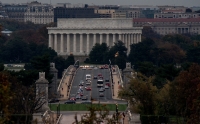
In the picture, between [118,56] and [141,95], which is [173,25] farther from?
[141,95]

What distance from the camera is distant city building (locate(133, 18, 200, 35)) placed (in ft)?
575

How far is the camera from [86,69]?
3536 inches

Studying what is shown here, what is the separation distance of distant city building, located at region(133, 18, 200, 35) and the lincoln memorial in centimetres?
4715

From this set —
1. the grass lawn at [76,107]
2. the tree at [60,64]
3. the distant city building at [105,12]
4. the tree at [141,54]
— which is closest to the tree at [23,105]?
the grass lawn at [76,107]

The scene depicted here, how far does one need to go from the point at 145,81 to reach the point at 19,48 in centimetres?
5119

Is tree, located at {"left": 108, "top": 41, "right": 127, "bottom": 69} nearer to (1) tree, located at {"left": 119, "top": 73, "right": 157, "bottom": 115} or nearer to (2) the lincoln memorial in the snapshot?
(2) the lincoln memorial

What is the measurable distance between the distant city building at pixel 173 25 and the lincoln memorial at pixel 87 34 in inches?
1856

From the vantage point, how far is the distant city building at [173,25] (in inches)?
6905

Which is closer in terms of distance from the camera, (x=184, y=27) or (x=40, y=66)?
(x=40, y=66)

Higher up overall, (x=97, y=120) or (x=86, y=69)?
(x=97, y=120)

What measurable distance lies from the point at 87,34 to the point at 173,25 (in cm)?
5049

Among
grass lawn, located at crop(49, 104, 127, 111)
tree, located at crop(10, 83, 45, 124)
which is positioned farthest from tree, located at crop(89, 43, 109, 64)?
tree, located at crop(10, 83, 45, 124)

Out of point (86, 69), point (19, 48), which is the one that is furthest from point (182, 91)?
point (19, 48)

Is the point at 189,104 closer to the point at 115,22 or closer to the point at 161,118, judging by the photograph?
the point at 161,118
